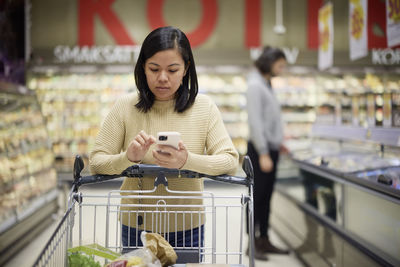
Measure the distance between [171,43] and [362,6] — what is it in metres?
3.28

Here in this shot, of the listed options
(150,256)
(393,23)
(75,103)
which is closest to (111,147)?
(150,256)

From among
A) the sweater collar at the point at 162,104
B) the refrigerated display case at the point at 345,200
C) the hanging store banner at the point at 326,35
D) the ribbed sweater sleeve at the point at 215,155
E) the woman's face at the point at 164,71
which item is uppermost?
the hanging store banner at the point at 326,35

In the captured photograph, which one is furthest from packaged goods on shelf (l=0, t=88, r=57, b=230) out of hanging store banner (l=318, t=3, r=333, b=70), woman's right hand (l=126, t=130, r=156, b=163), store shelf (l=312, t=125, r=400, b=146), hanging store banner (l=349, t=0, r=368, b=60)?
hanging store banner (l=318, t=3, r=333, b=70)

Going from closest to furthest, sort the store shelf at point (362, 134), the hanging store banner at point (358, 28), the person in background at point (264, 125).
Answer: the store shelf at point (362, 134)
the person in background at point (264, 125)
the hanging store banner at point (358, 28)

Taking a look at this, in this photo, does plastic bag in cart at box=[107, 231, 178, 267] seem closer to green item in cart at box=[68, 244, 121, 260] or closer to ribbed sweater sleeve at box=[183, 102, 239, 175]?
green item in cart at box=[68, 244, 121, 260]

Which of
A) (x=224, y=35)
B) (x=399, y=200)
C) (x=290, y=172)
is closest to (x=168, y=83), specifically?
(x=399, y=200)

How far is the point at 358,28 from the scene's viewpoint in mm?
3846

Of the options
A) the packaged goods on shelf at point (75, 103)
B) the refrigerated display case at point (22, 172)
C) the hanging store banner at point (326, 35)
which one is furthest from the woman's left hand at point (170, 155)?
the packaged goods on shelf at point (75, 103)

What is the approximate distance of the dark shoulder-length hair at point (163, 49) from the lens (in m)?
1.21

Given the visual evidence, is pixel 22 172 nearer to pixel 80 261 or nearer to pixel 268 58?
pixel 268 58

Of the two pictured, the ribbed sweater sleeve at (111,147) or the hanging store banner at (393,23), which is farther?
the hanging store banner at (393,23)

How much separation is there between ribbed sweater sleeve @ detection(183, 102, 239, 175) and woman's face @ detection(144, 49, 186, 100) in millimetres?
209

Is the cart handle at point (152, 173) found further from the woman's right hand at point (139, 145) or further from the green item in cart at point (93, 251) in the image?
the green item in cart at point (93, 251)

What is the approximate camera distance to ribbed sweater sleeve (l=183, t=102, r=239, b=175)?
1.14 metres
